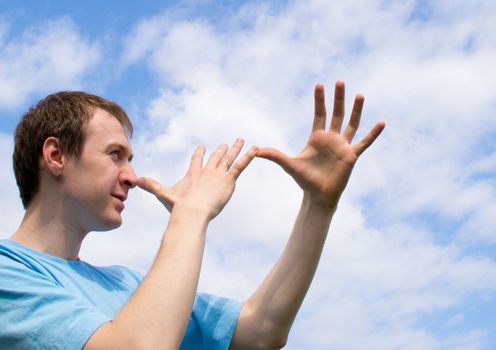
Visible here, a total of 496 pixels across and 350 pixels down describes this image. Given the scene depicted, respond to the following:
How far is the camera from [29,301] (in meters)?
3.00

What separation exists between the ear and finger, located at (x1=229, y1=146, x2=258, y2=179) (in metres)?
1.09

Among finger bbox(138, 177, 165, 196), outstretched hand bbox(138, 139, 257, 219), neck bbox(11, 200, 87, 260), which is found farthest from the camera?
neck bbox(11, 200, 87, 260)

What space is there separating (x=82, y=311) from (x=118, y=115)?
5.39ft

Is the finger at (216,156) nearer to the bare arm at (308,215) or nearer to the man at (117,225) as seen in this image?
the man at (117,225)

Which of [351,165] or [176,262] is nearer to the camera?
[176,262]

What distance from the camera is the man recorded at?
115 inches

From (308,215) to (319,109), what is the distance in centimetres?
68

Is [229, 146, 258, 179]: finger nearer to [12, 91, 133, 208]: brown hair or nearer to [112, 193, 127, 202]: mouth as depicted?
[112, 193, 127, 202]: mouth

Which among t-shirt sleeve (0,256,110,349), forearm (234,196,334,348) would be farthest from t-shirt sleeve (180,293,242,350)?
t-shirt sleeve (0,256,110,349)

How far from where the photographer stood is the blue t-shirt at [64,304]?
2.87 m

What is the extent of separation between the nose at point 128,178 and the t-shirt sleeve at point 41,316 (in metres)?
0.91

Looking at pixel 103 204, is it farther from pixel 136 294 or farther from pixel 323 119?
pixel 323 119

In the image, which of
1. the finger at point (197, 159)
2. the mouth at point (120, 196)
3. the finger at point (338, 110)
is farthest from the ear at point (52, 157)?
the finger at point (338, 110)

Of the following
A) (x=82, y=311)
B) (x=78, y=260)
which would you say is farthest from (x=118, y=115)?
(x=82, y=311)
